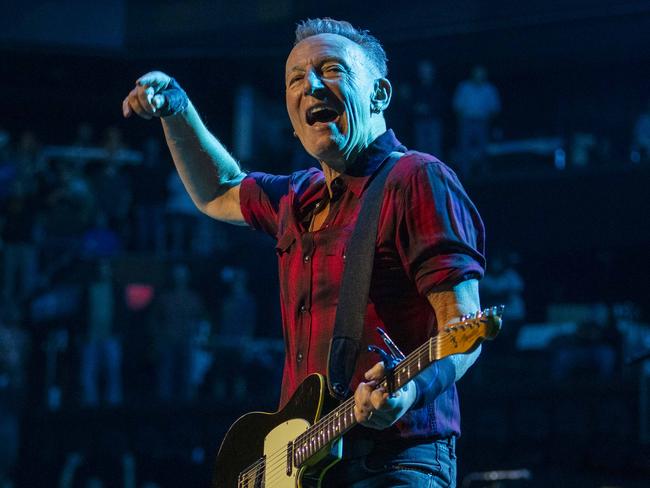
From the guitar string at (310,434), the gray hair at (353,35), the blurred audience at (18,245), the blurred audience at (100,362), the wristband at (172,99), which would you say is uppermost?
the blurred audience at (18,245)

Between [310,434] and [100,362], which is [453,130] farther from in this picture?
[310,434]

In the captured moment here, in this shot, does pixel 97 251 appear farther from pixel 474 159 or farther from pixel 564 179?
pixel 564 179

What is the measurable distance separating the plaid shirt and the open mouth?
6.0 inches

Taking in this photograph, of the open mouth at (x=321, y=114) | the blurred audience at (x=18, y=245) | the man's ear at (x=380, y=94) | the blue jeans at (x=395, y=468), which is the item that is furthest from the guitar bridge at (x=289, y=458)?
the blurred audience at (x=18, y=245)

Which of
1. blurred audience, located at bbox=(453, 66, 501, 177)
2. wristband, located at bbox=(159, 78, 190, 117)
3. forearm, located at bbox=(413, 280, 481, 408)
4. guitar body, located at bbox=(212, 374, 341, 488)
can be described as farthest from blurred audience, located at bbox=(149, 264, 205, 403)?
forearm, located at bbox=(413, 280, 481, 408)

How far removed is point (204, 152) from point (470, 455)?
359 inches

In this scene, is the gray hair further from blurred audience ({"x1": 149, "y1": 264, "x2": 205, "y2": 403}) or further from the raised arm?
blurred audience ({"x1": 149, "y1": 264, "x2": 205, "y2": 403})

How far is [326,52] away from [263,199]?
588 mm

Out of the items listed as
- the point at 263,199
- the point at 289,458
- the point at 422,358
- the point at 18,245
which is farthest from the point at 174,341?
the point at 422,358

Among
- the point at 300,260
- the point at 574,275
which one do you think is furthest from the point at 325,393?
the point at 574,275

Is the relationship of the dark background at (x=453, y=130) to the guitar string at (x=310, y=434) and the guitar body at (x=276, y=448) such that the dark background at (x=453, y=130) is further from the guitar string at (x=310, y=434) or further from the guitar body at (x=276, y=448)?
the guitar string at (x=310, y=434)

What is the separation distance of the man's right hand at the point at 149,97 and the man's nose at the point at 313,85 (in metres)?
0.45

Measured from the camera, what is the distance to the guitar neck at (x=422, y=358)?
90.7 inches

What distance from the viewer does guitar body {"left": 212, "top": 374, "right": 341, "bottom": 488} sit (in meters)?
2.74
